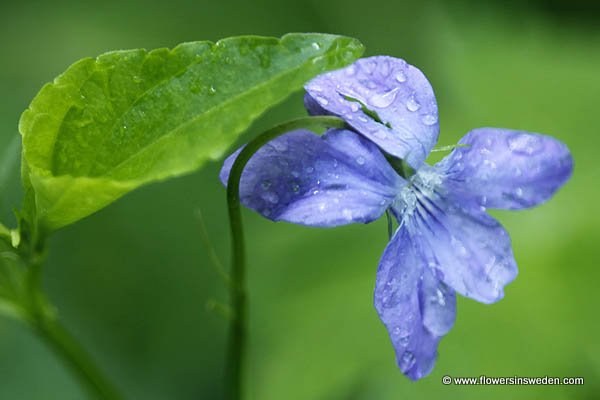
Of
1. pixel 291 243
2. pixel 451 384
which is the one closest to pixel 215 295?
pixel 291 243

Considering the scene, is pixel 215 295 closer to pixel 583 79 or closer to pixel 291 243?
pixel 291 243

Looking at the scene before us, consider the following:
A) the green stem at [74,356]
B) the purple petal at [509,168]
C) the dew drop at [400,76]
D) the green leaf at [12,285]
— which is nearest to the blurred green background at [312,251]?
the green stem at [74,356]

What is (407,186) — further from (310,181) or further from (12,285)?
(12,285)

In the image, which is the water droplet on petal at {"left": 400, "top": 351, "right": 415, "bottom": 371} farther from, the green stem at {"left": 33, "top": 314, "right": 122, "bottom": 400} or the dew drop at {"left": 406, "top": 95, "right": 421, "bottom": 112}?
the green stem at {"left": 33, "top": 314, "right": 122, "bottom": 400}

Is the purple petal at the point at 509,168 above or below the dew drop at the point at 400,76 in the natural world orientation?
below

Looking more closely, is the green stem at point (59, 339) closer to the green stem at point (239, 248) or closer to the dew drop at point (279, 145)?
the green stem at point (239, 248)

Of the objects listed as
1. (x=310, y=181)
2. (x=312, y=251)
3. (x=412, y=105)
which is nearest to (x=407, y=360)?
(x=310, y=181)
